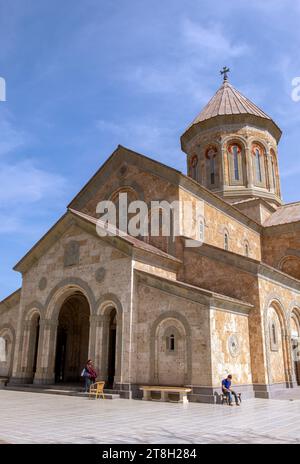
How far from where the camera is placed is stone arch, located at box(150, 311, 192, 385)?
13773 millimetres

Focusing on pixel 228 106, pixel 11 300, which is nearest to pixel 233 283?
pixel 11 300

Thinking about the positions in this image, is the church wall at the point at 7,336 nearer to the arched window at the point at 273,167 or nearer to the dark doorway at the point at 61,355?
the dark doorway at the point at 61,355

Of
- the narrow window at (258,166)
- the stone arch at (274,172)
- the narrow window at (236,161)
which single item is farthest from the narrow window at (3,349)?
the stone arch at (274,172)

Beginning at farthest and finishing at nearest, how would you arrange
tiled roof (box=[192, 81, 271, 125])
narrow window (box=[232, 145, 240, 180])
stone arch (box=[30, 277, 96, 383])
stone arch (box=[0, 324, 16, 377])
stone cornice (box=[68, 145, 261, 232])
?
tiled roof (box=[192, 81, 271, 125]) → narrow window (box=[232, 145, 240, 180]) → stone arch (box=[0, 324, 16, 377]) → stone cornice (box=[68, 145, 261, 232]) → stone arch (box=[30, 277, 96, 383])

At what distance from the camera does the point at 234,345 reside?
1456 cm

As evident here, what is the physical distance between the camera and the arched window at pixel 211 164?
Answer: 26106 millimetres

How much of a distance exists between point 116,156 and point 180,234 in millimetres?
6065

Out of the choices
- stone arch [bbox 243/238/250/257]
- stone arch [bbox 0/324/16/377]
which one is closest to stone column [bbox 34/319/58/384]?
stone arch [bbox 0/324/16/377]

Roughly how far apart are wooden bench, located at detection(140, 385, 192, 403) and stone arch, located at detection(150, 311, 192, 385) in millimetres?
469

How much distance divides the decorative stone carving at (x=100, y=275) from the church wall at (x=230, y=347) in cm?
466

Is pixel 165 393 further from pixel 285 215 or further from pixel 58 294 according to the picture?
pixel 285 215

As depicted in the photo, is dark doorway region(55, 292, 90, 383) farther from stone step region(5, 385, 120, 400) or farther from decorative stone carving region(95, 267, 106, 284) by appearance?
decorative stone carving region(95, 267, 106, 284)

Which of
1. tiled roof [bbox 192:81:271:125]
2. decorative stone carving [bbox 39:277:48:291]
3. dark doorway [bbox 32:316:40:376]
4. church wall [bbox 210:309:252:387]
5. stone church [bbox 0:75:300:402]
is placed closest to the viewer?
church wall [bbox 210:309:252:387]

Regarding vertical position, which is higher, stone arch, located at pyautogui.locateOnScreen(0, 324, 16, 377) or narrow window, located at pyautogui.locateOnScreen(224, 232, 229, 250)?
narrow window, located at pyautogui.locateOnScreen(224, 232, 229, 250)
